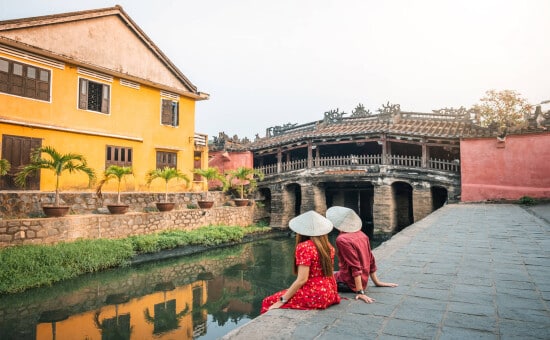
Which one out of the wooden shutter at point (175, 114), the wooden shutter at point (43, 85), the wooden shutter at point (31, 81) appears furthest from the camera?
the wooden shutter at point (175, 114)

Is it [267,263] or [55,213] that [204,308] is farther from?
[55,213]

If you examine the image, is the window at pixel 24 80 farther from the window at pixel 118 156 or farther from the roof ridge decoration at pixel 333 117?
the roof ridge decoration at pixel 333 117

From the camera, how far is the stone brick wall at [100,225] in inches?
375

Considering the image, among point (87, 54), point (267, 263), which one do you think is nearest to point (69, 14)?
point (87, 54)

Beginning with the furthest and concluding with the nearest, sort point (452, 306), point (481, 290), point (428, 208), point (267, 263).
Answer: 1. point (428, 208)
2. point (267, 263)
3. point (481, 290)
4. point (452, 306)

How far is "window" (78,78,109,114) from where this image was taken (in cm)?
1385

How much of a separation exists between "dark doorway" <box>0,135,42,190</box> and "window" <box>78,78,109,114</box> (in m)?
2.43

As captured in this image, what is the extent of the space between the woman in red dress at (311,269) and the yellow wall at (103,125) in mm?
12658

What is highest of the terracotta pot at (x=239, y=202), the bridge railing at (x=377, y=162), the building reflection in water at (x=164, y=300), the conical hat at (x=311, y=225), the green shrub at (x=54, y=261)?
the bridge railing at (x=377, y=162)

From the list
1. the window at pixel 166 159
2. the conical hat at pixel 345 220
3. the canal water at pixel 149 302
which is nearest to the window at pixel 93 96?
the window at pixel 166 159

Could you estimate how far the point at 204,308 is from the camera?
7957 millimetres

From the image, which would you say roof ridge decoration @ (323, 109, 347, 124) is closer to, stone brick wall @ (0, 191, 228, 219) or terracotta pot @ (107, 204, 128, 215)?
stone brick wall @ (0, 191, 228, 219)

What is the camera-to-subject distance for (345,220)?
4.06 metres

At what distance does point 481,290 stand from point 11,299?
30.7 feet
